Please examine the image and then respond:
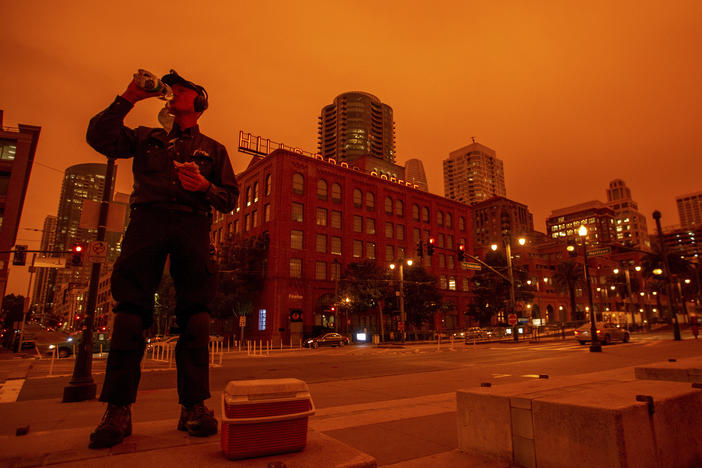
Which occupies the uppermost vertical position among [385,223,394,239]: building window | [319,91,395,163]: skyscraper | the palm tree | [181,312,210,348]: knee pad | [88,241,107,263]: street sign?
[319,91,395,163]: skyscraper

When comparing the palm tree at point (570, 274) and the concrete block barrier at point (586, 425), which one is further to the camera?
the palm tree at point (570, 274)

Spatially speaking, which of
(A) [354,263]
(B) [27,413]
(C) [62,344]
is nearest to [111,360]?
(B) [27,413]

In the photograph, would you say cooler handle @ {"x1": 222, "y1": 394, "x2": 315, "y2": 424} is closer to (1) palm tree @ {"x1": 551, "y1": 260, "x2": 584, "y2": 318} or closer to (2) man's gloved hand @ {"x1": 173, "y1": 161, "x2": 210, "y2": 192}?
(2) man's gloved hand @ {"x1": 173, "y1": 161, "x2": 210, "y2": 192}

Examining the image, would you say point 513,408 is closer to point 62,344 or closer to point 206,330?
point 206,330

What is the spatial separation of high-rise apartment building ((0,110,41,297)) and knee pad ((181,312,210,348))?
47232mm

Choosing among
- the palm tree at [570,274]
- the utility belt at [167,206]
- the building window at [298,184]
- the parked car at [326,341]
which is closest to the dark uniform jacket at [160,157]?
the utility belt at [167,206]

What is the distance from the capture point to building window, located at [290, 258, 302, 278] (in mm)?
43025

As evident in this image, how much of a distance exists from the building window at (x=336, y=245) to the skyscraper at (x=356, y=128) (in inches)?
3435

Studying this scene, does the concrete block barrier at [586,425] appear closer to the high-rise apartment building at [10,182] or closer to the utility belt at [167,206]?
the utility belt at [167,206]

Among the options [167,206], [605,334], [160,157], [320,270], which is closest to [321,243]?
[320,270]

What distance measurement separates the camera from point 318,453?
2428mm

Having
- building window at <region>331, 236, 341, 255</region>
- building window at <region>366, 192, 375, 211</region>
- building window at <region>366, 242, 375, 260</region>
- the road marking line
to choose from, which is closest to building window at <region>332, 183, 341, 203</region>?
building window at <region>366, 192, 375, 211</region>

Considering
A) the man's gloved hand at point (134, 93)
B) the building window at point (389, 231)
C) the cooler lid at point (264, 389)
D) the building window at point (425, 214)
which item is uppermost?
the building window at point (425, 214)

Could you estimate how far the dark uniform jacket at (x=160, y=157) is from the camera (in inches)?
119
